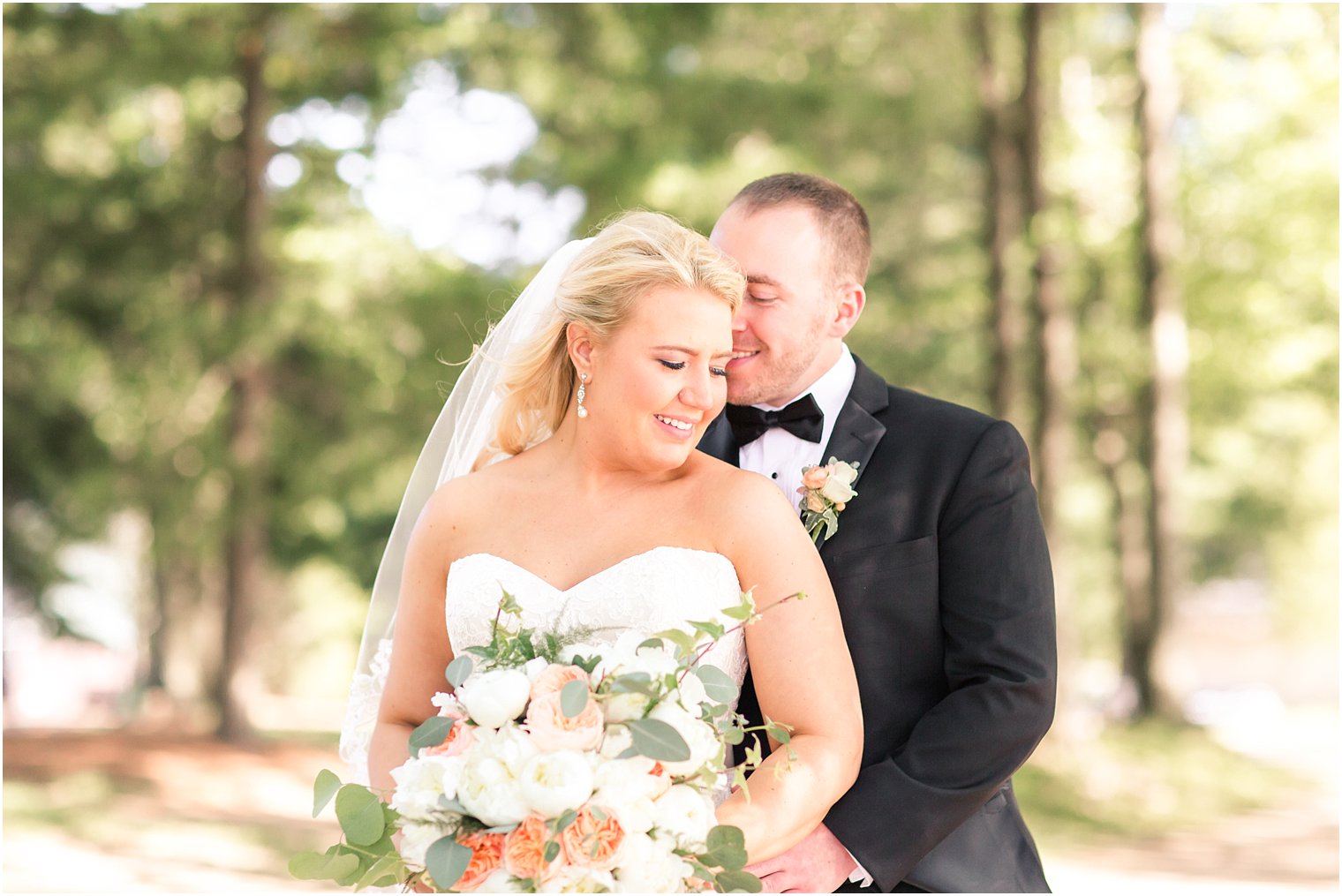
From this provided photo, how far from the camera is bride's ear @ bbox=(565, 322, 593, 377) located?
3.32 meters

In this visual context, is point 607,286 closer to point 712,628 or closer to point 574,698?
point 712,628

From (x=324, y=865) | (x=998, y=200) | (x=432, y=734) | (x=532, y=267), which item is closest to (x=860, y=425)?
(x=432, y=734)

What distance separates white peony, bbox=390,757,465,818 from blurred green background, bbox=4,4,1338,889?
7931mm

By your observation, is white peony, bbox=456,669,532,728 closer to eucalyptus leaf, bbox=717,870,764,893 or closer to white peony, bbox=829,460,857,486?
eucalyptus leaf, bbox=717,870,764,893

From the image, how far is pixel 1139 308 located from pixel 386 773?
14672 millimetres

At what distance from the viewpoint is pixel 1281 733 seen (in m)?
21.6

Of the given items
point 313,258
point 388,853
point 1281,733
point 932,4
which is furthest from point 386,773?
point 1281,733

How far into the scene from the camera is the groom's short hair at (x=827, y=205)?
11.6ft

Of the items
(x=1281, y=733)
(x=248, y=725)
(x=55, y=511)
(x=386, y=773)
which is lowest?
(x=1281, y=733)

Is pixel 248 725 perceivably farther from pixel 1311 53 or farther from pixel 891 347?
pixel 1311 53

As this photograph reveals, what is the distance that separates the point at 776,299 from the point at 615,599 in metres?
0.90

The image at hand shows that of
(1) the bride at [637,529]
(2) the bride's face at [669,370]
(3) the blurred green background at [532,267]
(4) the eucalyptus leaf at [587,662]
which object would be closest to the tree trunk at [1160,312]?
(3) the blurred green background at [532,267]

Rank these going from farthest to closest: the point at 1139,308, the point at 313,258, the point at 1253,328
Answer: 1. the point at 1253,328
2. the point at 1139,308
3. the point at 313,258

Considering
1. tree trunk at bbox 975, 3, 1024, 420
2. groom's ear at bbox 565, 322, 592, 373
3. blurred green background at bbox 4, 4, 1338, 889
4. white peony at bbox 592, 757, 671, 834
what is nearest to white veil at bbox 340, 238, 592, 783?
groom's ear at bbox 565, 322, 592, 373
